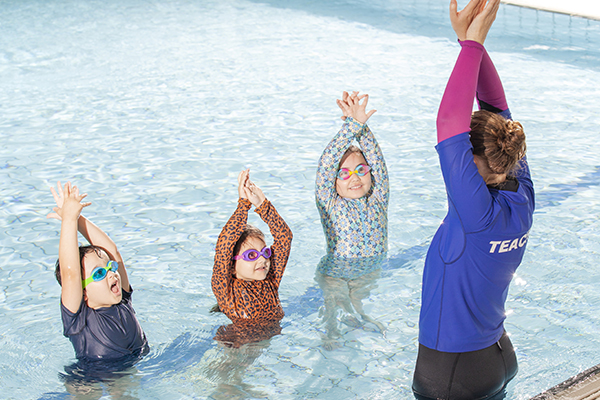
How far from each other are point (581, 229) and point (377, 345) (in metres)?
2.37

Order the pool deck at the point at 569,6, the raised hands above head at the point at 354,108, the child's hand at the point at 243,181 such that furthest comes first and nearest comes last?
the pool deck at the point at 569,6
the raised hands above head at the point at 354,108
the child's hand at the point at 243,181

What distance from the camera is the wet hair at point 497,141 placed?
1.89m

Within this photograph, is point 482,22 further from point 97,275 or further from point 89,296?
point 89,296

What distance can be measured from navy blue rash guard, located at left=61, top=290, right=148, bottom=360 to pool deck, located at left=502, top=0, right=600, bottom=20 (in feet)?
42.3

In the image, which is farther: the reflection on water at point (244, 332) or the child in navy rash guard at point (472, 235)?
the reflection on water at point (244, 332)

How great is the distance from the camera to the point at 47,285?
4.25 metres

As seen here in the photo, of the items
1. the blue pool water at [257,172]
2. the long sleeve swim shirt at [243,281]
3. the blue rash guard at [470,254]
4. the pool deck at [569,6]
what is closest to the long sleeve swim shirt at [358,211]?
the blue pool water at [257,172]

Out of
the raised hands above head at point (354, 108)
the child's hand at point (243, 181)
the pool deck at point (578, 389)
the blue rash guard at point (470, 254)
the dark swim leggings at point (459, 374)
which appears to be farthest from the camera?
the raised hands above head at point (354, 108)

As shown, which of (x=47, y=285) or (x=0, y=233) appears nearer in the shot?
(x=47, y=285)

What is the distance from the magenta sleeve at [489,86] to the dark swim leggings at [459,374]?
36.2 inches

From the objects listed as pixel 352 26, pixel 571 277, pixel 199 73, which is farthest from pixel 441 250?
pixel 352 26

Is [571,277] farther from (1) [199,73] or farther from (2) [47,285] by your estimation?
(1) [199,73]

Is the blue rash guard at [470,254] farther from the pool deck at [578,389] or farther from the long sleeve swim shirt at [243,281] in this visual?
the long sleeve swim shirt at [243,281]

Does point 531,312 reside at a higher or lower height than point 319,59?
lower
